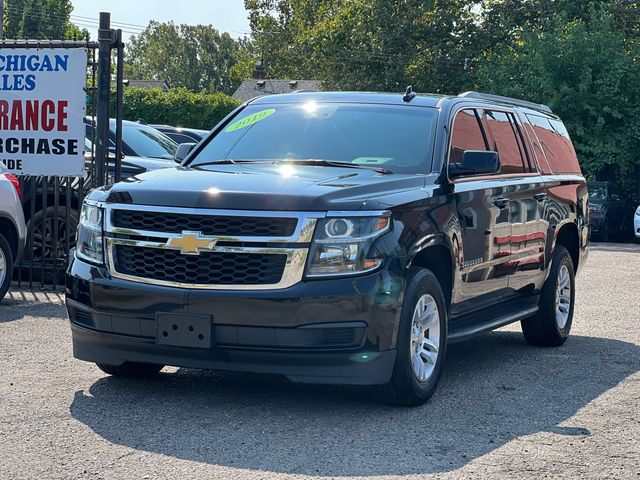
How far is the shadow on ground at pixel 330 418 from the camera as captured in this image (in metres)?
5.39

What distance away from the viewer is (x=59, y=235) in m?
12.4

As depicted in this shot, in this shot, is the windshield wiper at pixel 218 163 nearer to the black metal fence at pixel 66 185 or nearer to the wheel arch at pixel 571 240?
the wheel arch at pixel 571 240

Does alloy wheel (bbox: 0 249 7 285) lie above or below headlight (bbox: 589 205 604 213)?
above

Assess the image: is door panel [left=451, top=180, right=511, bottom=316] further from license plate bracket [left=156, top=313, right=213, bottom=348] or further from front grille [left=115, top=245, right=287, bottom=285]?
license plate bracket [left=156, top=313, right=213, bottom=348]

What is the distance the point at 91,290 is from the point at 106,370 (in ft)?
2.62

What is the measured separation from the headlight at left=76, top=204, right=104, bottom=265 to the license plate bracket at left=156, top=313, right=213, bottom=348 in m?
0.61

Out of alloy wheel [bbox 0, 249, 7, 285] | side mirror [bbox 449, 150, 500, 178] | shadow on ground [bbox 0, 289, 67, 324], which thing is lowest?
shadow on ground [bbox 0, 289, 67, 324]

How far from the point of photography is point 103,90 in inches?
447

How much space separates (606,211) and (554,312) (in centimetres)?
Answer: 1971

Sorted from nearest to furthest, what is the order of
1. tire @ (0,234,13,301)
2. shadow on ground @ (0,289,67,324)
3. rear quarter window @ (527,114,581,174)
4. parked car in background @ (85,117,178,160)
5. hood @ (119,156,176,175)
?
1. rear quarter window @ (527,114,581,174)
2. shadow on ground @ (0,289,67,324)
3. tire @ (0,234,13,301)
4. hood @ (119,156,176,175)
5. parked car in background @ (85,117,178,160)

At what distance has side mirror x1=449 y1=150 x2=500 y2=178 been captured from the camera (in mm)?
7191

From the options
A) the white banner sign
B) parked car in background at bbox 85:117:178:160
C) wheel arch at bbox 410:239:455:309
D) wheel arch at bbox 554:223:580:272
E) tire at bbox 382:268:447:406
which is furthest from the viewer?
parked car in background at bbox 85:117:178:160

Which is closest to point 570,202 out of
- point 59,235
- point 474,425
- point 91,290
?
point 474,425

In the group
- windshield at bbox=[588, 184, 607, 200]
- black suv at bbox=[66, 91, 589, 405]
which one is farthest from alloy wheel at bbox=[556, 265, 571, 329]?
windshield at bbox=[588, 184, 607, 200]
